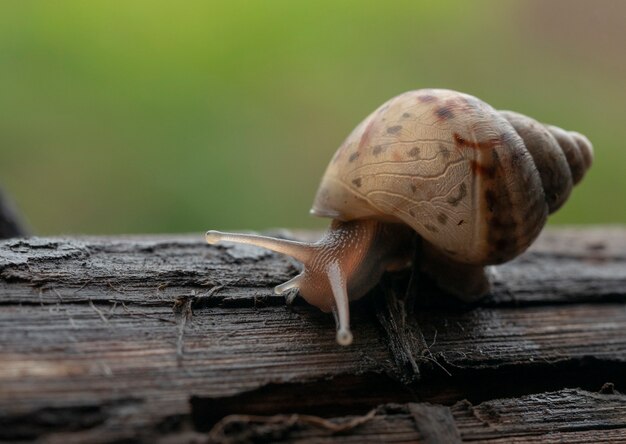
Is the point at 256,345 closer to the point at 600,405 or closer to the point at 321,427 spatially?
the point at 321,427

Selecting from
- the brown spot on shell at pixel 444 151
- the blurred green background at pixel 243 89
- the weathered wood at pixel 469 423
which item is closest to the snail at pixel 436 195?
the brown spot on shell at pixel 444 151

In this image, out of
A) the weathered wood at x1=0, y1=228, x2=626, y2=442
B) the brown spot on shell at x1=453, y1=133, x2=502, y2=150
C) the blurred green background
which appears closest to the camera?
the weathered wood at x1=0, y1=228, x2=626, y2=442

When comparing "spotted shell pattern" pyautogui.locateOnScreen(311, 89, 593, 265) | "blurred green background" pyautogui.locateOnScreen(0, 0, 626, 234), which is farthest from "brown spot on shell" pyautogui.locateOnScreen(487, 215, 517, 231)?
"blurred green background" pyautogui.locateOnScreen(0, 0, 626, 234)

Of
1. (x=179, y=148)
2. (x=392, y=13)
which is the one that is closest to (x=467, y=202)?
(x=179, y=148)

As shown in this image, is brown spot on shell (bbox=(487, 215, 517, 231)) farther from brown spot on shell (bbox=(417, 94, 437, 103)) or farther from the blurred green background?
the blurred green background

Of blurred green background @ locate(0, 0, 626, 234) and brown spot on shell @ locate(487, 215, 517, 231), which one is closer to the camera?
brown spot on shell @ locate(487, 215, 517, 231)

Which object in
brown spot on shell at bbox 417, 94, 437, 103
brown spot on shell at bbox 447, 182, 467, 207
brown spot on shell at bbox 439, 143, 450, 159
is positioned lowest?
brown spot on shell at bbox 447, 182, 467, 207
